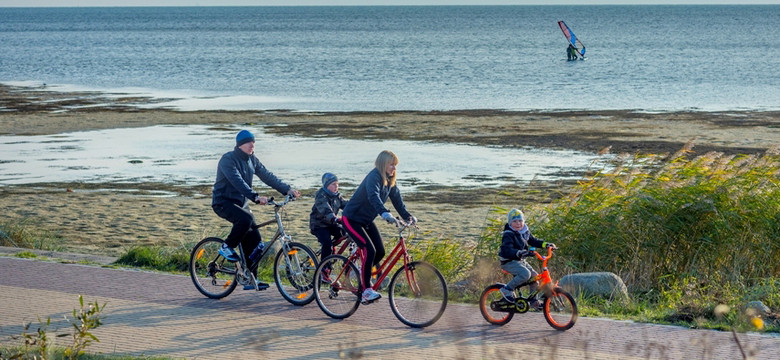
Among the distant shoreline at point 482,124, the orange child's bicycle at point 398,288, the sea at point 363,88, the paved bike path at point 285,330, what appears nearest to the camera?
the paved bike path at point 285,330

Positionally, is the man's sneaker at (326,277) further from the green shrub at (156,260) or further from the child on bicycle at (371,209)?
the green shrub at (156,260)

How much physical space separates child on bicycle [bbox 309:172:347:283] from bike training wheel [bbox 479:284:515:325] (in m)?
1.75

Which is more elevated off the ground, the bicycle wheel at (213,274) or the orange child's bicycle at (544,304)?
the bicycle wheel at (213,274)

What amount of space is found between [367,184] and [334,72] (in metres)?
58.2

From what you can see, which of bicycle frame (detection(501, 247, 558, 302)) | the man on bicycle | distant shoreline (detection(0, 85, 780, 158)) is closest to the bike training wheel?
bicycle frame (detection(501, 247, 558, 302))

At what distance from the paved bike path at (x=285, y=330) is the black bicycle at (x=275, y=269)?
0.13 metres

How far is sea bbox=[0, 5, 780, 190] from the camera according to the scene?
77.0 ft

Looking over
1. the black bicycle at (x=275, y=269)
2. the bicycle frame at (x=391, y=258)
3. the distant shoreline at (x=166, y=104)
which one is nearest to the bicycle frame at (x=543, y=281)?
the bicycle frame at (x=391, y=258)

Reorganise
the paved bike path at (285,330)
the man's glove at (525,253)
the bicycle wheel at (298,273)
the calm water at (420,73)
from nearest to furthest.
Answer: the paved bike path at (285,330)
the man's glove at (525,253)
the bicycle wheel at (298,273)
the calm water at (420,73)

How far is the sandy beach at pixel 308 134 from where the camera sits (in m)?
16.4

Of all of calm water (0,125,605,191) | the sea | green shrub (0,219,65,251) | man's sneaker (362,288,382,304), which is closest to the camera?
man's sneaker (362,288,382,304)

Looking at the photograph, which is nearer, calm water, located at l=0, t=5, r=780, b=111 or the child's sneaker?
the child's sneaker

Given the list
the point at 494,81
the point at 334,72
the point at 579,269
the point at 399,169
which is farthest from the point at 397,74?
the point at 579,269

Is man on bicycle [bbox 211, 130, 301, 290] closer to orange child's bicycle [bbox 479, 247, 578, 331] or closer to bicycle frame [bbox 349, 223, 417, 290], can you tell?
bicycle frame [bbox 349, 223, 417, 290]
